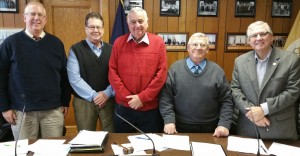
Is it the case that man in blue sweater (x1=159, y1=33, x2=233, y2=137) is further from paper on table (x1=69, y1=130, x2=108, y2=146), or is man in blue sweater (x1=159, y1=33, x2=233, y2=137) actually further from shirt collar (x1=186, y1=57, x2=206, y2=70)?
paper on table (x1=69, y1=130, x2=108, y2=146)

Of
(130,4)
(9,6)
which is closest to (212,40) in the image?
(130,4)

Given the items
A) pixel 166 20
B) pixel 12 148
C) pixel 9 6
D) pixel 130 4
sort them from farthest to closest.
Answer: pixel 166 20 < pixel 130 4 < pixel 9 6 < pixel 12 148

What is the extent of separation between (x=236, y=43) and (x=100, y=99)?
2.19m

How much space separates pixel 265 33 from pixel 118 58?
114 centimetres

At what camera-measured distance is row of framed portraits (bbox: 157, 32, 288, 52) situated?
11.8ft

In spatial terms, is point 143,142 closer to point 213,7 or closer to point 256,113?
point 256,113

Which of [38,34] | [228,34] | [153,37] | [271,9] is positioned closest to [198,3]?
[228,34]

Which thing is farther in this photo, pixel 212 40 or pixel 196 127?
pixel 212 40

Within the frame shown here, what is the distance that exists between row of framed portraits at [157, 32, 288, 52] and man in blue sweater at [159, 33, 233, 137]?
1434 millimetres

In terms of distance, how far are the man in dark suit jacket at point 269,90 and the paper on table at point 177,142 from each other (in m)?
0.49

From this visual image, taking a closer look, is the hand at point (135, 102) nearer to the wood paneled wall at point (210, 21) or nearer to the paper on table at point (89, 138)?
the paper on table at point (89, 138)

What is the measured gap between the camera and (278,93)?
1979 millimetres

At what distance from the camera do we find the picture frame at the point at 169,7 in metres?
3.51

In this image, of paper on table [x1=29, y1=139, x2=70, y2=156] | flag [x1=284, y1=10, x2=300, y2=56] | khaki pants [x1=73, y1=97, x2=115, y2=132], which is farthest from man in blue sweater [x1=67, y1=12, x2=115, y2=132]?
flag [x1=284, y1=10, x2=300, y2=56]
